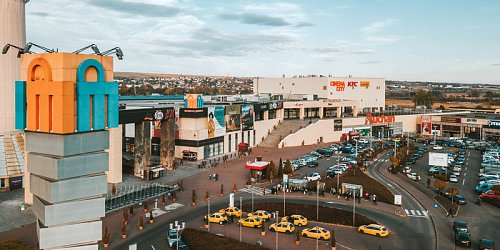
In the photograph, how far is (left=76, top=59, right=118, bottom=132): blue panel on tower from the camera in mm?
19250

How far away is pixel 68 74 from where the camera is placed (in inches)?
749

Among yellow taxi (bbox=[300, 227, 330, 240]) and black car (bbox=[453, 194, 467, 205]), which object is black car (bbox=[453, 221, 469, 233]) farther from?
yellow taxi (bbox=[300, 227, 330, 240])

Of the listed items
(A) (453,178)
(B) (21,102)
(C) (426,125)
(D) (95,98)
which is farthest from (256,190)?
(C) (426,125)

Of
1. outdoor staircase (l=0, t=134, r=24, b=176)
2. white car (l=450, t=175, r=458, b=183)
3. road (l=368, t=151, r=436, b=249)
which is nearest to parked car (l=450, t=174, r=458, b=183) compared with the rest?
white car (l=450, t=175, r=458, b=183)

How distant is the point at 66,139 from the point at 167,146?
3831cm

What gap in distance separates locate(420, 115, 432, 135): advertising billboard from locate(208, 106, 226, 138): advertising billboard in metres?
56.5

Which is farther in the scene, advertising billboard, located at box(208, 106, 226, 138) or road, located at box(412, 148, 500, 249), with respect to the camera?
advertising billboard, located at box(208, 106, 226, 138)

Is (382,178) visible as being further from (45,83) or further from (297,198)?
(45,83)

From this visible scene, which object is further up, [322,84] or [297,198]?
[322,84]

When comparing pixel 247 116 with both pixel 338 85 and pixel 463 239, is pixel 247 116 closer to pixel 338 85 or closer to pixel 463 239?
pixel 338 85

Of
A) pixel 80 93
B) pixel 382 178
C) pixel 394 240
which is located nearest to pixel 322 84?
pixel 382 178

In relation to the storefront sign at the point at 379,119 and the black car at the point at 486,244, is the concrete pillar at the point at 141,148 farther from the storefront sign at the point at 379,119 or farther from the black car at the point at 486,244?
the storefront sign at the point at 379,119

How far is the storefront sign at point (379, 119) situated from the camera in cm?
9638

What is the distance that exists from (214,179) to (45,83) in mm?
33078
